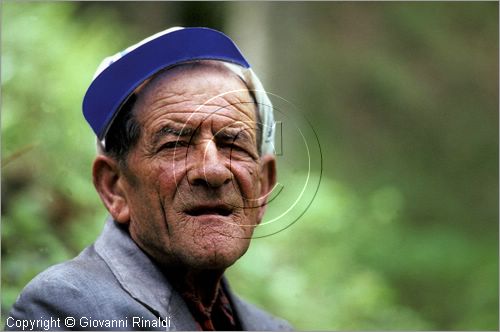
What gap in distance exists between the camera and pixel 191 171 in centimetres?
220

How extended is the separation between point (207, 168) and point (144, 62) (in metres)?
0.36

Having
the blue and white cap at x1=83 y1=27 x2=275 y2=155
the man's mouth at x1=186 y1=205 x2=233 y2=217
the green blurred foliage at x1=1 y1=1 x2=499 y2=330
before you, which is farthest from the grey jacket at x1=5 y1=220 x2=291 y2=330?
the green blurred foliage at x1=1 y1=1 x2=499 y2=330

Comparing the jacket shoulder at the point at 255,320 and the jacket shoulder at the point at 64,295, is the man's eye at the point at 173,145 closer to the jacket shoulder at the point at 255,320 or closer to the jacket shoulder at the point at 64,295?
the jacket shoulder at the point at 64,295

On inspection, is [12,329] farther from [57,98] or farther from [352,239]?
[352,239]

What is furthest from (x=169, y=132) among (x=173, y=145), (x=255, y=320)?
(x=255, y=320)

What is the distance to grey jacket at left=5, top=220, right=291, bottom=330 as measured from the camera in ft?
6.81

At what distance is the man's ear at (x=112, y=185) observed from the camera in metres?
2.29

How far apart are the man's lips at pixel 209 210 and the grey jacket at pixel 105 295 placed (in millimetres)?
209

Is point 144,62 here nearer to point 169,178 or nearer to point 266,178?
point 169,178

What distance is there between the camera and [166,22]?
500cm

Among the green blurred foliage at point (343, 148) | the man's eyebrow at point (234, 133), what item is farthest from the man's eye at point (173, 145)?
the green blurred foliage at point (343, 148)

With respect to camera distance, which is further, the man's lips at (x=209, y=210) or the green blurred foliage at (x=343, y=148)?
the green blurred foliage at (x=343, y=148)

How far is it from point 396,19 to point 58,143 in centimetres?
337

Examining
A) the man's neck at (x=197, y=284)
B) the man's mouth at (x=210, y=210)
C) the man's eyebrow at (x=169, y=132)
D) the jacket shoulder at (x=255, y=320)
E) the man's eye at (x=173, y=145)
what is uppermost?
the man's eyebrow at (x=169, y=132)
